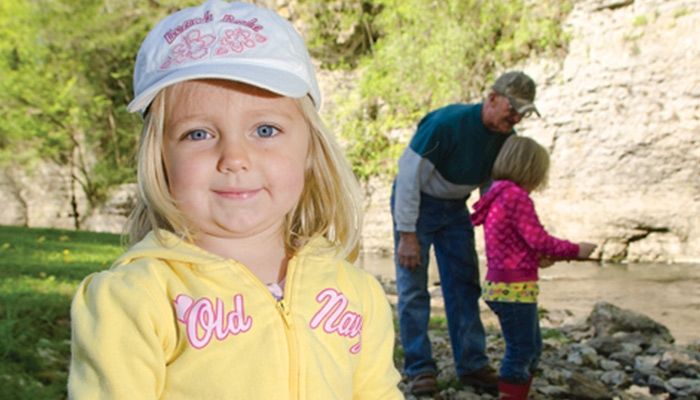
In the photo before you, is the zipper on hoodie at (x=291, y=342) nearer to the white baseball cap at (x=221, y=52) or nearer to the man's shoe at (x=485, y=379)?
the white baseball cap at (x=221, y=52)

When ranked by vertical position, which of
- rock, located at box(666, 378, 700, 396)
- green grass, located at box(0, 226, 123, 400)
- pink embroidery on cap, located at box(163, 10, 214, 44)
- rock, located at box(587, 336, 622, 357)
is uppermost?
pink embroidery on cap, located at box(163, 10, 214, 44)

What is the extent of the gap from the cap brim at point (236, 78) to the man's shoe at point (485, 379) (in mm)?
3357

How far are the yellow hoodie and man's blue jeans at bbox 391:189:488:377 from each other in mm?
2943

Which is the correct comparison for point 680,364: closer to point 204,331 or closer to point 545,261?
point 545,261

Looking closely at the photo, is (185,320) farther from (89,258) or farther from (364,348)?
(89,258)

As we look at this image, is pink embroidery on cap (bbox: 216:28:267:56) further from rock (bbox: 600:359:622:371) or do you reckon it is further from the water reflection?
the water reflection

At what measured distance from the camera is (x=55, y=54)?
848 inches

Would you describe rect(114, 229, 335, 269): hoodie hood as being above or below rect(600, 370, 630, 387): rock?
above

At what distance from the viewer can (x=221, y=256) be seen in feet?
5.24

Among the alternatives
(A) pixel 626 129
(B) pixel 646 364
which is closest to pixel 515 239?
(B) pixel 646 364

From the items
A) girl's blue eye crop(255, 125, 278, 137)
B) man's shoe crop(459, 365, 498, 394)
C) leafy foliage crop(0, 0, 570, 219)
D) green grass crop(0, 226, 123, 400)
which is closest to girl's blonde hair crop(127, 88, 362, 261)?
girl's blue eye crop(255, 125, 278, 137)

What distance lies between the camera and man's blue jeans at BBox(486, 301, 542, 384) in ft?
12.5

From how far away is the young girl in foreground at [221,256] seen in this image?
55.3 inches

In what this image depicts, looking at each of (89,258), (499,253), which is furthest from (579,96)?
(499,253)
